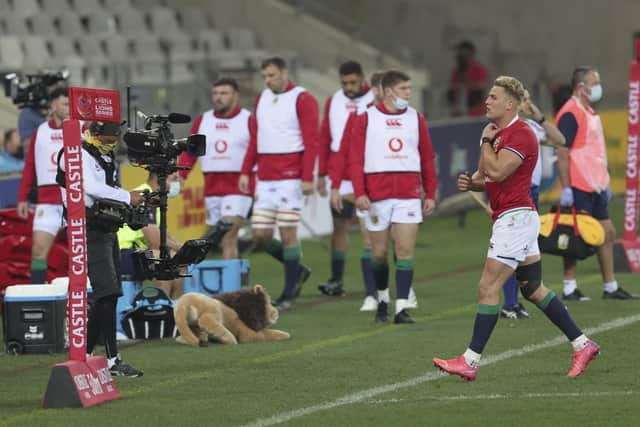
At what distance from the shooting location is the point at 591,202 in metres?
13.8

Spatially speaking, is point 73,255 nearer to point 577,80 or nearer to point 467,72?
point 577,80

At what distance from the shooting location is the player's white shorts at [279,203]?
46.3ft

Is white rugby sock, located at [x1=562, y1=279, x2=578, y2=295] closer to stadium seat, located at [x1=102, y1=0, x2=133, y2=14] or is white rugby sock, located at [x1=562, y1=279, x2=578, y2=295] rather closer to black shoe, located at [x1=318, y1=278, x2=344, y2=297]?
black shoe, located at [x1=318, y1=278, x2=344, y2=297]

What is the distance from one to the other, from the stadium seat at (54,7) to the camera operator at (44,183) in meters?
10.9

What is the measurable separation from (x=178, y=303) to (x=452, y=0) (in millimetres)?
21664

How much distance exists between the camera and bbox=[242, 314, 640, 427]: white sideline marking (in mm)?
8820

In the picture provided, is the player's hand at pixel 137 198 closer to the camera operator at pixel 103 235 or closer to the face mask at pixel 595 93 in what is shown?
the camera operator at pixel 103 235

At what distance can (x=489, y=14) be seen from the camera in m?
32.5

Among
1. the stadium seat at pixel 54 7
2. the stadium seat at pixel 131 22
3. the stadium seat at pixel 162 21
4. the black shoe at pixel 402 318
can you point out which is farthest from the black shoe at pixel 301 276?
the stadium seat at pixel 162 21

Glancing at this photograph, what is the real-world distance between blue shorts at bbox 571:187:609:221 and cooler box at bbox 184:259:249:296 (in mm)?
2975

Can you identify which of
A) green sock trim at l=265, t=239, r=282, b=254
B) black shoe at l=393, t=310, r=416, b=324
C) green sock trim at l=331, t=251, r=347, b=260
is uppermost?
green sock trim at l=265, t=239, r=282, b=254

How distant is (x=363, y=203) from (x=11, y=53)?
1080 cm

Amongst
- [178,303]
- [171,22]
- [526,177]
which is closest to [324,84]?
[171,22]

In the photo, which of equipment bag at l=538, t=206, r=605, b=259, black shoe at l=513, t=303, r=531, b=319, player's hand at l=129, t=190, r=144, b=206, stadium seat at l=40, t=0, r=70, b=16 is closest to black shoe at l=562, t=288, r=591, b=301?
equipment bag at l=538, t=206, r=605, b=259
